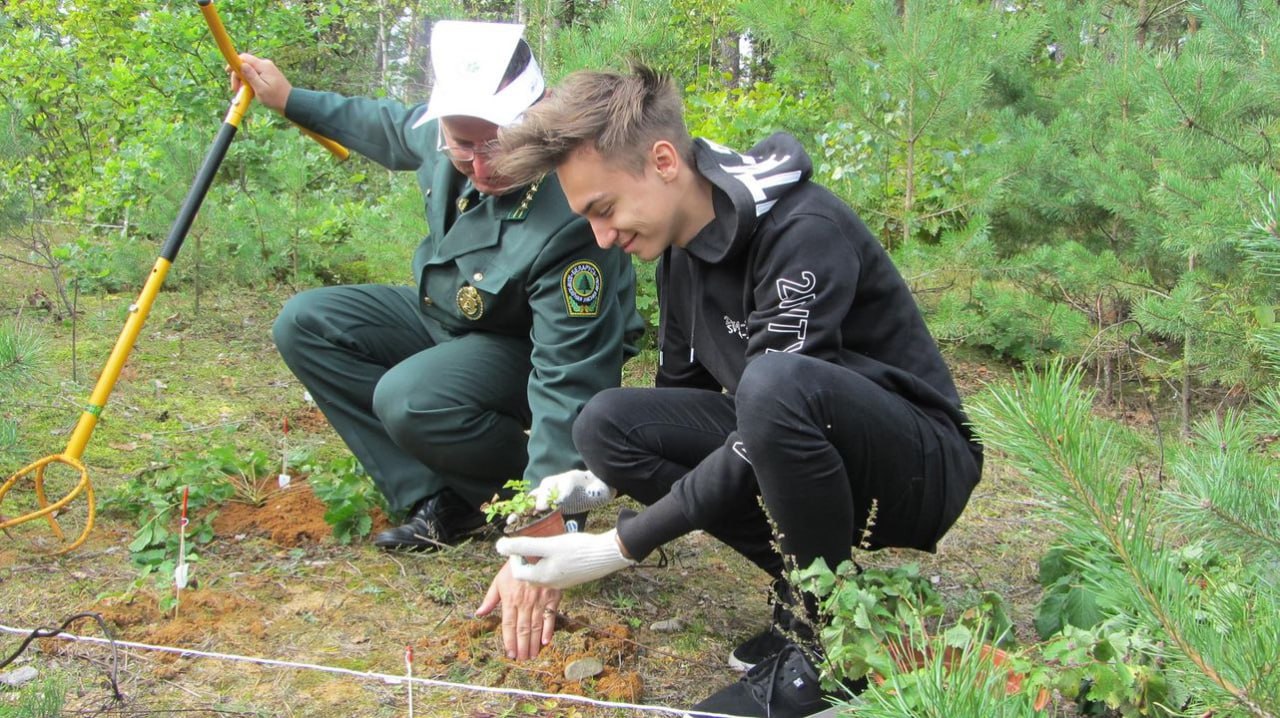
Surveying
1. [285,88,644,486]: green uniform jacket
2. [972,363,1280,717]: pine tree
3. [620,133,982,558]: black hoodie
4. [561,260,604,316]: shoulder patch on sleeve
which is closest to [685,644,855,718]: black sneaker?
[620,133,982,558]: black hoodie

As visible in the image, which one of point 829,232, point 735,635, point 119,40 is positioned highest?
point 119,40

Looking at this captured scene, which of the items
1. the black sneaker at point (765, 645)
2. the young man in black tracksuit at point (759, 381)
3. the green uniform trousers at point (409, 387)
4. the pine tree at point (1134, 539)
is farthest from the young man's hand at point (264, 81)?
the pine tree at point (1134, 539)

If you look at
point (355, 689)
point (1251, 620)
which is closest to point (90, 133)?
point (355, 689)

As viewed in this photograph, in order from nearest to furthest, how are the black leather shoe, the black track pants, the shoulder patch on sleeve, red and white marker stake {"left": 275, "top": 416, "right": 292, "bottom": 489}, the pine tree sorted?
the pine tree → the black track pants → the shoulder patch on sleeve → the black leather shoe → red and white marker stake {"left": 275, "top": 416, "right": 292, "bottom": 489}

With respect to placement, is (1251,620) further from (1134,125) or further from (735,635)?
(1134,125)

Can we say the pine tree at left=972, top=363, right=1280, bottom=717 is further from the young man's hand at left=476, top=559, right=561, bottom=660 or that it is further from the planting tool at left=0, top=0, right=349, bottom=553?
the planting tool at left=0, top=0, right=349, bottom=553

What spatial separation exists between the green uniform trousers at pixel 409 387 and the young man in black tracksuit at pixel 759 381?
53cm

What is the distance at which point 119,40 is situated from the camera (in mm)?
7758

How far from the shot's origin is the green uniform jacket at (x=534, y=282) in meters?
2.66

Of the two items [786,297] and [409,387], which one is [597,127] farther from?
[409,387]

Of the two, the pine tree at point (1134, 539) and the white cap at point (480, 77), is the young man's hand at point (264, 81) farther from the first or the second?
the pine tree at point (1134, 539)

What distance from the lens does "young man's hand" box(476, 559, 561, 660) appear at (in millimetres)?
2209

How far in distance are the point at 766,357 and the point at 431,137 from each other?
1.60 m

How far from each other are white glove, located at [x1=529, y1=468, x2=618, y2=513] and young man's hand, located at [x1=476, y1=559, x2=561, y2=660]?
0.67ft
